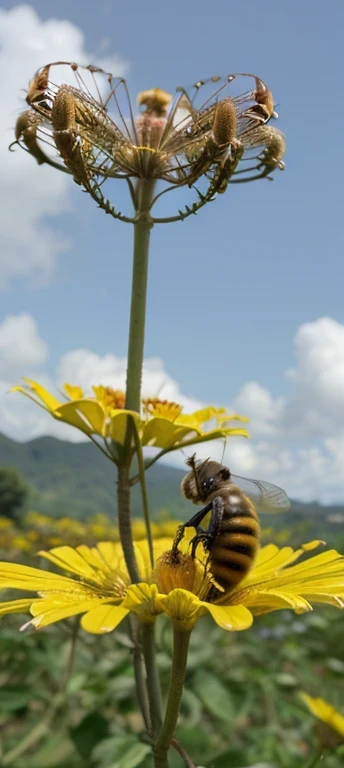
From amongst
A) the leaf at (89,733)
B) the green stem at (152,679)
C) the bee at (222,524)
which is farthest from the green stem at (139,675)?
the leaf at (89,733)

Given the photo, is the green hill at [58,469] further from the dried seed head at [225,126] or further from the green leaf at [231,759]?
the dried seed head at [225,126]

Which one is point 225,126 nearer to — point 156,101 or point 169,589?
point 156,101

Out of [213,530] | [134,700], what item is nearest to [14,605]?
[213,530]

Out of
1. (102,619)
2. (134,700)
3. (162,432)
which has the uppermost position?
(162,432)

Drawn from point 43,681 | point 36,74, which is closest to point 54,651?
point 43,681

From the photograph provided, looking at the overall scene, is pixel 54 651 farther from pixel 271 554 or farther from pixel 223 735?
pixel 271 554

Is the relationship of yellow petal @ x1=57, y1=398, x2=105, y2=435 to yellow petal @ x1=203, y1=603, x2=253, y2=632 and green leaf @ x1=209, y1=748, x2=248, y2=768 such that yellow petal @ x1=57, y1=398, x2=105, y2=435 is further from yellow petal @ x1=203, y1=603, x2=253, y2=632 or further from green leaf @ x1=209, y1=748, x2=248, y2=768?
green leaf @ x1=209, y1=748, x2=248, y2=768
